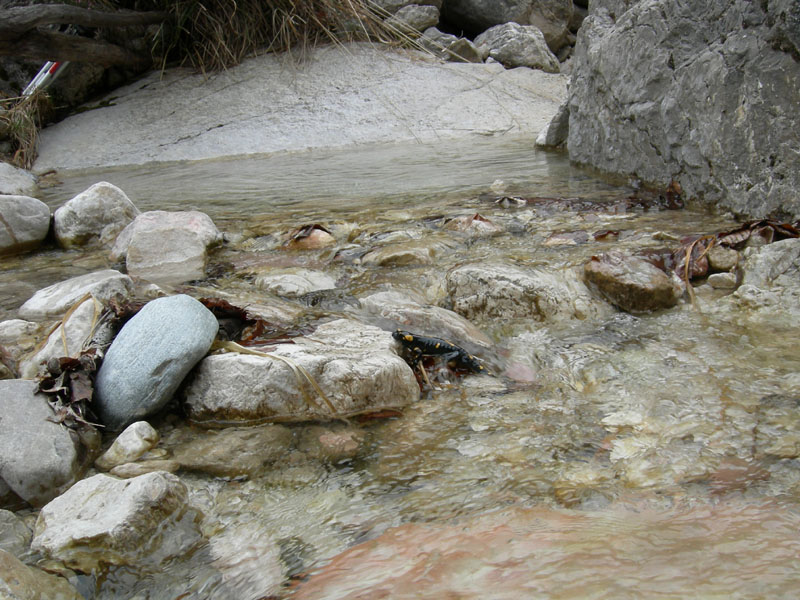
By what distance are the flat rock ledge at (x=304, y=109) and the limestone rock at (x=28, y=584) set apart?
255 inches

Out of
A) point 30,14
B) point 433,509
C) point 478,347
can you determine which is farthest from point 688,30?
point 30,14

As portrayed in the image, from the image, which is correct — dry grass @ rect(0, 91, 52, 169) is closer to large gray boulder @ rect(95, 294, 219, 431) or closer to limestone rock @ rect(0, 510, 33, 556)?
large gray boulder @ rect(95, 294, 219, 431)

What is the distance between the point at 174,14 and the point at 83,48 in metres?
1.34

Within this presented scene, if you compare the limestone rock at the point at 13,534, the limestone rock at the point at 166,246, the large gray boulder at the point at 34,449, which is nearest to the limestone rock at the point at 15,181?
the limestone rock at the point at 166,246

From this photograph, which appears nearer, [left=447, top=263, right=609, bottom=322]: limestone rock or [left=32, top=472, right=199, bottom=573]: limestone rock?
[left=32, top=472, right=199, bottom=573]: limestone rock

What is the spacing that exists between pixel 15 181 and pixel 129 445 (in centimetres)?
537

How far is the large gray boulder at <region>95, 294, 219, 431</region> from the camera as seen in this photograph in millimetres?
1797

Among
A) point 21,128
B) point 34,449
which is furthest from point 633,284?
point 21,128

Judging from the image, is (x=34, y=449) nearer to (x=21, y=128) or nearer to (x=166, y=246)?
(x=166, y=246)

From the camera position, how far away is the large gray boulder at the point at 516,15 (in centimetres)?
1037

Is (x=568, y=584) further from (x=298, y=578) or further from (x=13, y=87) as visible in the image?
(x=13, y=87)

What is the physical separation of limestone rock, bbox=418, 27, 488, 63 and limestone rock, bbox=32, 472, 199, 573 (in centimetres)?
860

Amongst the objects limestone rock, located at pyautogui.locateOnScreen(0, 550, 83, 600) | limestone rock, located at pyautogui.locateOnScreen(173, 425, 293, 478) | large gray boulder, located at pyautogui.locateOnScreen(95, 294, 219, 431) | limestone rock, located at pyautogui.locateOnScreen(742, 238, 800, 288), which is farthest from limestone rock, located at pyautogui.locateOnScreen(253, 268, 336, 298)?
limestone rock, located at pyautogui.locateOnScreen(742, 238, 800, 288)

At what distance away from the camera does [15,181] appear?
19.3 ft
